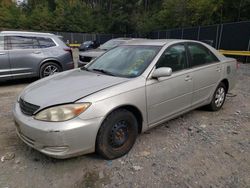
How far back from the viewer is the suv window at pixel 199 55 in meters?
3.63

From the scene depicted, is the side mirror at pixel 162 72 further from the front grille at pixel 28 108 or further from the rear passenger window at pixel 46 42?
the rear passenger window at pixel 46 42

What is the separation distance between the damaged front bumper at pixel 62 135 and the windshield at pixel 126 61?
3.14 ft

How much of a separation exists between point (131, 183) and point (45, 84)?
5.71 ft

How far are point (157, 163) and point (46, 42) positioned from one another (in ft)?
A: 18.2

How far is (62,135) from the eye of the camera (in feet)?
7.24

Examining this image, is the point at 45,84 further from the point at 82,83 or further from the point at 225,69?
the point at 225,69

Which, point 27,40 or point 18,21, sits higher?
point 18,21

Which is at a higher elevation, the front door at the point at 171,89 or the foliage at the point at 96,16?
the foliage at the point at 96,16

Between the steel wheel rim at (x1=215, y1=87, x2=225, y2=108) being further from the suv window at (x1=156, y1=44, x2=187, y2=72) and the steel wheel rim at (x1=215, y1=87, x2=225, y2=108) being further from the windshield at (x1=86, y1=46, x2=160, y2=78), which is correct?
the windshield at (x1=86, y1=46, x2=160, y2=78)

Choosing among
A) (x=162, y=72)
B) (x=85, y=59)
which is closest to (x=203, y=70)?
(x=162, y=72)

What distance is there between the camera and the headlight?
7.40ft

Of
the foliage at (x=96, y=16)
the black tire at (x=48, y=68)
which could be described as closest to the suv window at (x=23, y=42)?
the black tire at (x=48, y=68)

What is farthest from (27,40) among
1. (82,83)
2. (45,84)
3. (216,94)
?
(216,94)

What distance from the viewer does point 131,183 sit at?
228 centimetres
